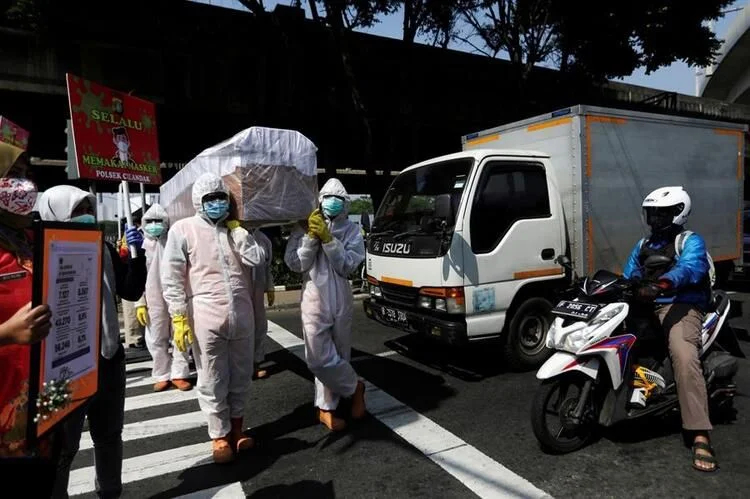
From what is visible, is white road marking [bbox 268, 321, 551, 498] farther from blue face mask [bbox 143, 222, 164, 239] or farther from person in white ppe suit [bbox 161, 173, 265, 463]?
blue face mask [bbox 143, 222, 164, 239]

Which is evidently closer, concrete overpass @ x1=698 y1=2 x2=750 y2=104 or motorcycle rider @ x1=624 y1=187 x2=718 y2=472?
motorcycle rider @ x1=624 y1=187 x2=718 y2=472

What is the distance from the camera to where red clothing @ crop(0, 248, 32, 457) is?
160 centimetres

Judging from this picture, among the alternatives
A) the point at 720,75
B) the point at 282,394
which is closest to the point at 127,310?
the point at 282,394

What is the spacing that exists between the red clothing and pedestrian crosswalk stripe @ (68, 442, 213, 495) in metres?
1.91

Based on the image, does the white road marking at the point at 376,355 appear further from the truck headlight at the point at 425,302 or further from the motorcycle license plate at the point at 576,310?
the motorcycle license plate at the point at 576,310

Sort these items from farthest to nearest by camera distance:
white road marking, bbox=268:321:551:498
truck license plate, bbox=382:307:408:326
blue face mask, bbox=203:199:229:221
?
truck license plate, bbox=382:307:408:326 < blue face mask, bbox=203:199:229:221 < white road marking, bbox=268:321:551:498

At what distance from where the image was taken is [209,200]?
11.0 ft

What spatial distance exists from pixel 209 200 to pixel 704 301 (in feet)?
11.4

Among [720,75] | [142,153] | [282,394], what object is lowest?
[282,394]

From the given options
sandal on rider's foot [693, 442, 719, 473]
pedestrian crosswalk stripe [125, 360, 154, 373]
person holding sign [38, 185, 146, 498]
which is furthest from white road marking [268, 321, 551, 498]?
pedestrian crosswalk stripe [125, 360, 154, 373]

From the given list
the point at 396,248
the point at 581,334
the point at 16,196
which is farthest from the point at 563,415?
the point at 16,196

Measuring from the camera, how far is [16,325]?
152 centimetres

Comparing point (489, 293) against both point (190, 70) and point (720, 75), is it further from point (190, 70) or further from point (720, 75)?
point (720, 75)

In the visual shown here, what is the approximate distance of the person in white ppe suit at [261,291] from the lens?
4.04 meters
